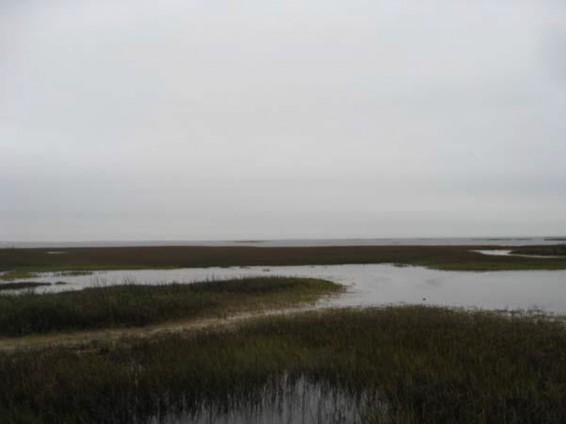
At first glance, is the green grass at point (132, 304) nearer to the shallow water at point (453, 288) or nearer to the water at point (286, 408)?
the shallow water at point (453, 288)

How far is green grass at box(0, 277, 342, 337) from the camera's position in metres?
16.0

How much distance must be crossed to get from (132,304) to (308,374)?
10109 mm

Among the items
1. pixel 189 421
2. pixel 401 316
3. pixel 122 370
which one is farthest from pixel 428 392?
pixel 401 316

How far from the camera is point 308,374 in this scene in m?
9.51

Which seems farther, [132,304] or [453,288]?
[453,288]

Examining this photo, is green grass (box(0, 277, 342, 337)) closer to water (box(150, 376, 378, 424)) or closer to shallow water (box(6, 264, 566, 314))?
shallow water (box(6, 264, 566, 314))

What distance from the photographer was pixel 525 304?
2097 cm

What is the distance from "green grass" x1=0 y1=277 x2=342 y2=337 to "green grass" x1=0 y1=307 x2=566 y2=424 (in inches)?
156

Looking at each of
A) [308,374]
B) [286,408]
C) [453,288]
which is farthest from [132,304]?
[453,288]

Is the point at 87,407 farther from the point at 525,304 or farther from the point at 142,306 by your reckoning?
the point at 525,304

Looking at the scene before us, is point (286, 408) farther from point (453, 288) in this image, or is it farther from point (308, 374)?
point (453, 288)

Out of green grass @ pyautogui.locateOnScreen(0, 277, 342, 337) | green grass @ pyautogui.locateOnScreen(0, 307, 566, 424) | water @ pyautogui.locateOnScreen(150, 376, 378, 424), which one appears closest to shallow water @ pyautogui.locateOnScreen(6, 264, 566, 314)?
green grass @ pyautogui.locateOnScreen(0, 277, 342, 337)

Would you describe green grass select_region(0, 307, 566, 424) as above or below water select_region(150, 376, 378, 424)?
above

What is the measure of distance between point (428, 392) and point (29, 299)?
49.3ft
